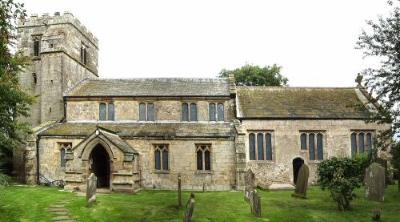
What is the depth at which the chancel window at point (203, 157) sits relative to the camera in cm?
2808

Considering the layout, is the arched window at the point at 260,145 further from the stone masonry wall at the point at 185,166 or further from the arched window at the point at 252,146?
the stone masonry wall at the point at 185,166

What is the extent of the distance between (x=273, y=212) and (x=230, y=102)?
1381 centimetres

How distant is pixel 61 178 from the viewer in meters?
28.2

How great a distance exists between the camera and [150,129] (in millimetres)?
29031

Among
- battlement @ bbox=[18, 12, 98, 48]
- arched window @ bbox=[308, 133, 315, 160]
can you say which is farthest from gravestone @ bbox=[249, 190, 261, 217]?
battlement @ bbox=[18, 12, 98, 48]

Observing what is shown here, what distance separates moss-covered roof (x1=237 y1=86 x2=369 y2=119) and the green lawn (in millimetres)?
8478

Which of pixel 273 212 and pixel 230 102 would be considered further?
pixel 230 102

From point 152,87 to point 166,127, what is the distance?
4.63 meters

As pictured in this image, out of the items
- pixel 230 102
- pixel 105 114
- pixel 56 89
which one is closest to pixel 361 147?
pixel 230 102

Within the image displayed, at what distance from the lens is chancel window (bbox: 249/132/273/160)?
30.5m

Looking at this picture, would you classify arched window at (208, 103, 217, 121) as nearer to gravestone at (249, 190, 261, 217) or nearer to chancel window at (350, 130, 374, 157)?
chancel window at (350, 130, 374, 157)

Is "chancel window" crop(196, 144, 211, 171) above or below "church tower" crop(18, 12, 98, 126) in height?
below

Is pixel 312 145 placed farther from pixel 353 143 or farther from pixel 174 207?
pixel 174 207

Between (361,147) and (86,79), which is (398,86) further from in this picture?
(86,79)
